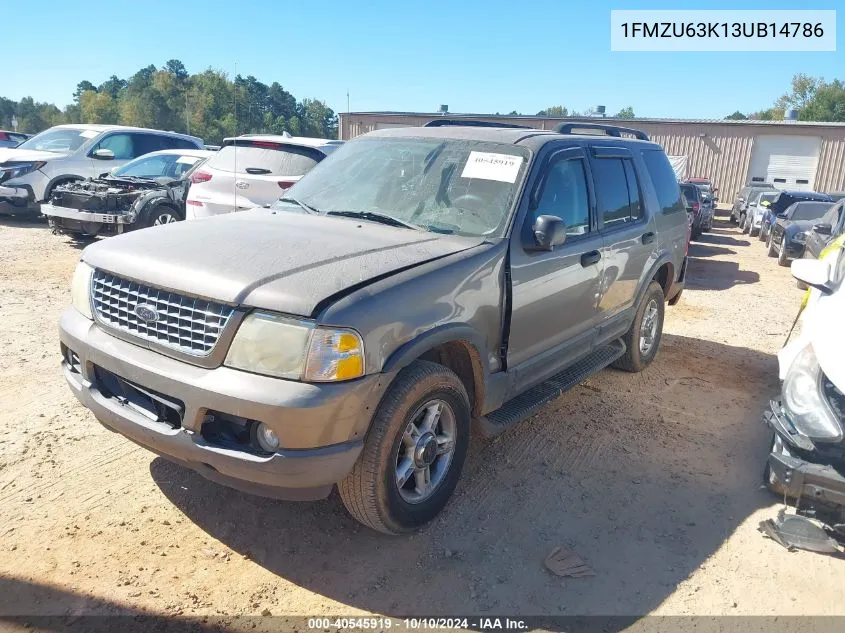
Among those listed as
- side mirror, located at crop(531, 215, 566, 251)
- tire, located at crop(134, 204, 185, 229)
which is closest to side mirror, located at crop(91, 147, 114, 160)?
tire, located at crop(134, 204, 185, 229)

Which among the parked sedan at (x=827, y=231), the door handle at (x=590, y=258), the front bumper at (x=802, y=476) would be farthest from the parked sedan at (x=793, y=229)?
the front bumper at (x=802, y=476)

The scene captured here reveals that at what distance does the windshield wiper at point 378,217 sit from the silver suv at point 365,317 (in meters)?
0.01

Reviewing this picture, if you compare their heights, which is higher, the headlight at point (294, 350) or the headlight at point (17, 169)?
the headlight at point (17, 169)

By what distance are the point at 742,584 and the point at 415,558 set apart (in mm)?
1571

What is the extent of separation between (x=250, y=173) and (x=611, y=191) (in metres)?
4.66

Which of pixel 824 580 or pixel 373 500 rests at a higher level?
pixel 373 500

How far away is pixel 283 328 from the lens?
107 inches

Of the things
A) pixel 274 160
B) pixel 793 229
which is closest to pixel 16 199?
pixel 274 160

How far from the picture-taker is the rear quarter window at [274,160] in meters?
7.89

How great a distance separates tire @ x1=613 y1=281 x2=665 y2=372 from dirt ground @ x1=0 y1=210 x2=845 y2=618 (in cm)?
80

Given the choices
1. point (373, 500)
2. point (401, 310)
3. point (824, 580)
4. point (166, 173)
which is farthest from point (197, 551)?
point (166, 173)

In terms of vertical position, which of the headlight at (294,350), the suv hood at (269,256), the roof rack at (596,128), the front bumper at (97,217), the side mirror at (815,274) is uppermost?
the roof rack at (596,128)

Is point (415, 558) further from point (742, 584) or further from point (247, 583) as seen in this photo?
point (742, 584)

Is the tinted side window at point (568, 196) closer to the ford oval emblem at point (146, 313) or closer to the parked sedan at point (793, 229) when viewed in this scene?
the ford oval emblem at point (146, 313)
